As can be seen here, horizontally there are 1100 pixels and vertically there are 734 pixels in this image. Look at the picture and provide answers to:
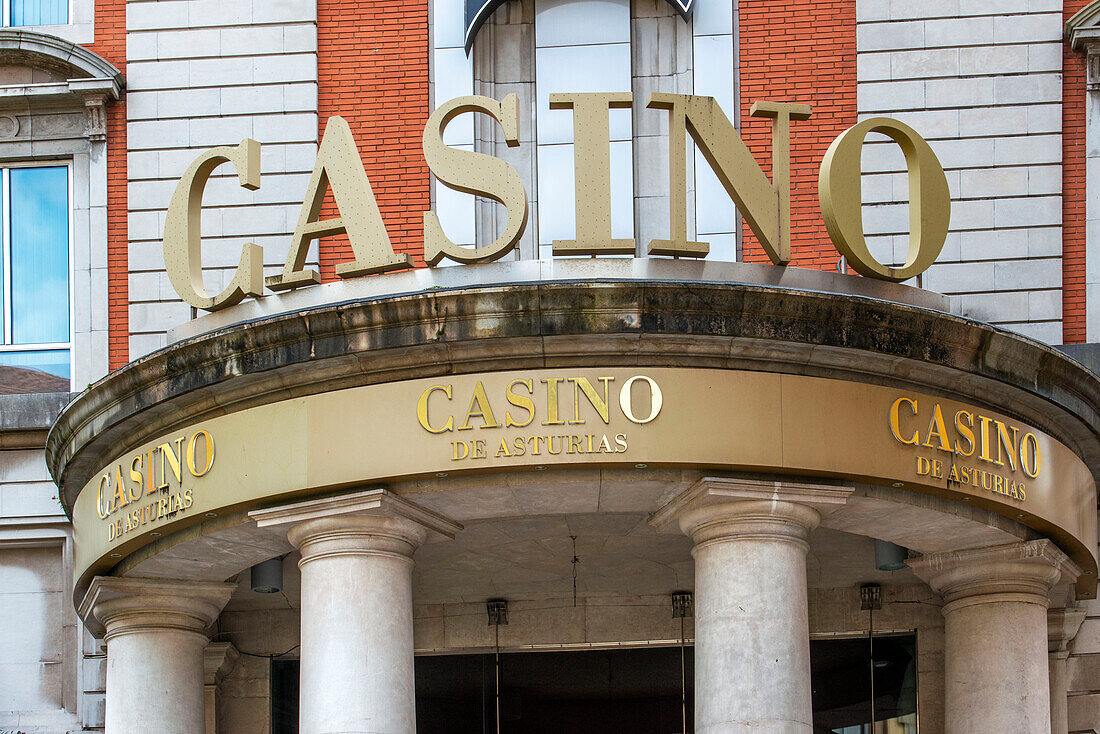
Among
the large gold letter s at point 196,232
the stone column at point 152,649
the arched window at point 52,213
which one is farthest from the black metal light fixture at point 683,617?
the arched window at point 52,213

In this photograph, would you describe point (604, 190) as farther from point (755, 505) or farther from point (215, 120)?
point (215, 120)

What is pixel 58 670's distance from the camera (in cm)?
2241

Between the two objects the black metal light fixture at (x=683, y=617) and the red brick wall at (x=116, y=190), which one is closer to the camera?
the black metal light fixture at (x=683, y=617)

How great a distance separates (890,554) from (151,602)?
8.05 meters

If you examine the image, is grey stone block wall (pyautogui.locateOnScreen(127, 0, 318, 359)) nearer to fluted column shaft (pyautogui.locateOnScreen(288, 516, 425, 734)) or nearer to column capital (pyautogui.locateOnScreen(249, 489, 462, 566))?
column capital (pyautogui.locateOnScreen(249, 489, 462, 566))

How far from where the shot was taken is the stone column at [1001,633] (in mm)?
18609

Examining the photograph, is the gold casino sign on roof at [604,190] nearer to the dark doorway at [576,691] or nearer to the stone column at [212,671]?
the stone column at [212,671]

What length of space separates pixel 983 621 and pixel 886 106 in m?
7.21

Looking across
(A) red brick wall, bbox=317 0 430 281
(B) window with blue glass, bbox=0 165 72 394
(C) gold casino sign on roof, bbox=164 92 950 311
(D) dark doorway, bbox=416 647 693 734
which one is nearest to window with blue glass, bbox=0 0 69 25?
(B) window with blue glass, bbox=0 165 72 394

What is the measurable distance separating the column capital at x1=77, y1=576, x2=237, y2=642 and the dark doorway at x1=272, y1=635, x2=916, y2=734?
3.21m

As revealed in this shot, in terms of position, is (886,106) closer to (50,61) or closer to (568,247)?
(568,247)

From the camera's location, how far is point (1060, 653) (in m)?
21.3

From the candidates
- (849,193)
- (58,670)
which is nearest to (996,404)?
(849,193)

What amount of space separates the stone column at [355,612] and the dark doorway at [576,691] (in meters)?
5.87
